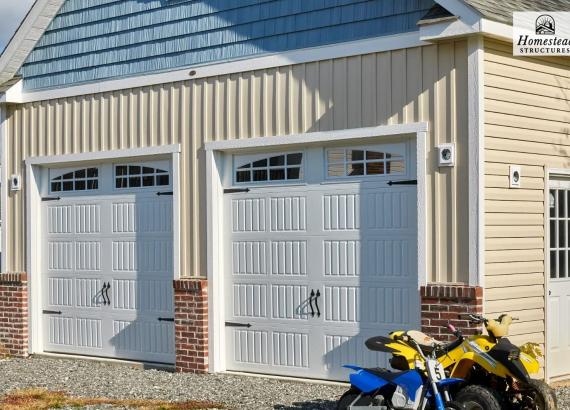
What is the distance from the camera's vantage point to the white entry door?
1133cm

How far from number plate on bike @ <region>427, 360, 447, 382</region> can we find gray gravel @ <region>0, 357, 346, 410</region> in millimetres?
1893

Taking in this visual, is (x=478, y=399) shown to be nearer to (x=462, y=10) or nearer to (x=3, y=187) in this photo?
(x=462, y=10)

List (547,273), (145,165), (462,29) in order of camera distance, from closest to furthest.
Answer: (462,29)
(547,273)
(145,165)

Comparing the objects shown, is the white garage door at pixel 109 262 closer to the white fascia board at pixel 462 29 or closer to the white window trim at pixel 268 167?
the white window trim at pixel 268 167

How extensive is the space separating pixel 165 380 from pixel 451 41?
4.92 meters

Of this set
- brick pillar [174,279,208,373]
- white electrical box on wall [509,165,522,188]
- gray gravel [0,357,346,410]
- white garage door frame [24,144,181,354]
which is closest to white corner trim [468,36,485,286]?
white electrical box on wall [509,165,522,188]

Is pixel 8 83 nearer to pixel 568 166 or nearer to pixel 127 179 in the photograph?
pixel 127 179

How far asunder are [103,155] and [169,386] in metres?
3.42

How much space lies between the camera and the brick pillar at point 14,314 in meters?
14.7

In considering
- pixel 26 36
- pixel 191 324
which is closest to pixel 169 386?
pixel 191 324

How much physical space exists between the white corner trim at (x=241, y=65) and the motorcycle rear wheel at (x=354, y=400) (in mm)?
3597

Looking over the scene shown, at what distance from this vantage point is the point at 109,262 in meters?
14.0

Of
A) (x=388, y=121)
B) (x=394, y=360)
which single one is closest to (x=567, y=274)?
(x=388, y=121)

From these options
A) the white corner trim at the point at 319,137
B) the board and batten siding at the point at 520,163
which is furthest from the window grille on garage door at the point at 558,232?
the white corner trim at the point at 319,137
